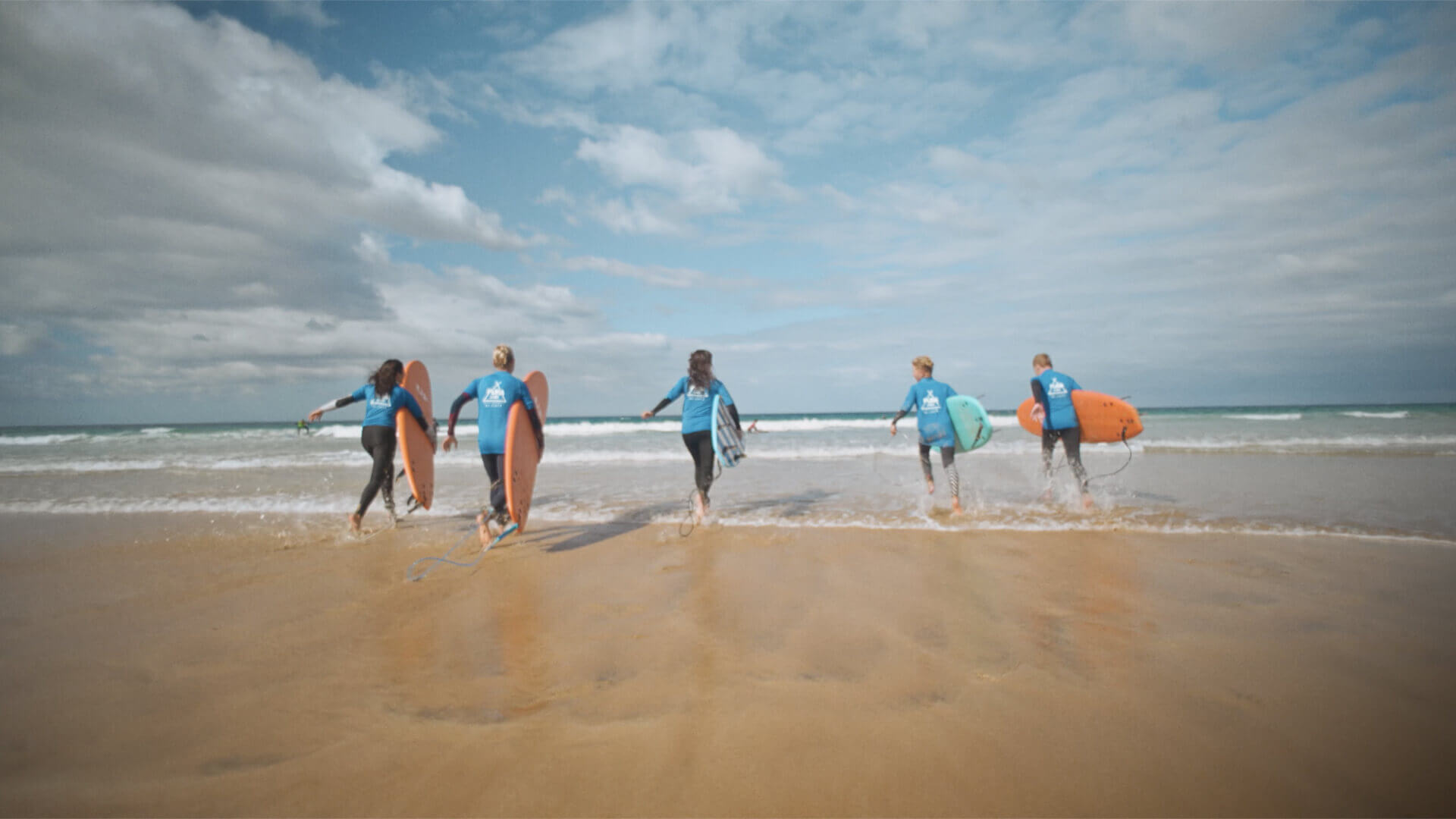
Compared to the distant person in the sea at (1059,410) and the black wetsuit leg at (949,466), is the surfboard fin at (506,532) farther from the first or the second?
the distant person in the sea at (1059,410)

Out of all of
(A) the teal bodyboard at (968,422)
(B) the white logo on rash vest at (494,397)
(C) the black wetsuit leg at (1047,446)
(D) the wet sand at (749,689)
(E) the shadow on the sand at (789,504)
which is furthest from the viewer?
(A) the teal bodyboard at (968,422)

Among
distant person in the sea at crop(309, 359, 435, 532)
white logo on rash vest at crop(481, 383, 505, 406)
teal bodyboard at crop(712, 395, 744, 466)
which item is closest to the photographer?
white logo on rash vest at crop(481, 383, 505, 406)

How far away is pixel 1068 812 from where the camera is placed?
189cm

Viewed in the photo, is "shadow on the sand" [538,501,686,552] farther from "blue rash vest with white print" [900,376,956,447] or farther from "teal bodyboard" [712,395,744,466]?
"blue rash vest with white print" [900,376,956,447]

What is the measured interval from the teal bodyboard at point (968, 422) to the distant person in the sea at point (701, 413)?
3.52m

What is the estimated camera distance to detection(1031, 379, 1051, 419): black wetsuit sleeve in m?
7.98

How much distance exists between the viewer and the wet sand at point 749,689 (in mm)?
2014

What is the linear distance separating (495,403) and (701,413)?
7.35 ft

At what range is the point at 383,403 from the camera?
22.0ft

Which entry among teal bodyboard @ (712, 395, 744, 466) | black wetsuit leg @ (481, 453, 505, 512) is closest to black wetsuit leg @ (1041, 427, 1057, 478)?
teal bodyboard @ (712, 395, 744, 466)

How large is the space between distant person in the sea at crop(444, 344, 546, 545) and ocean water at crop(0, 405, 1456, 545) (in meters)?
1.46

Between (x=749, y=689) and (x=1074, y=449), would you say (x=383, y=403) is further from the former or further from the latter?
(x=1074, y=449)

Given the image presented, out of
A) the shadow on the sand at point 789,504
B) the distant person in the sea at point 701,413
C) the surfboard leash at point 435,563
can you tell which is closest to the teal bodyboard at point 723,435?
the distant person in the sea at point 701,413

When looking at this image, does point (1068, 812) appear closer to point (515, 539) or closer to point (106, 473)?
point (515, 539)
